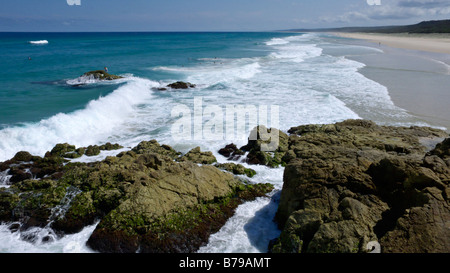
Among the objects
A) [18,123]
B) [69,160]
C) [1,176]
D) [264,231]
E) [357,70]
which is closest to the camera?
[264,231]

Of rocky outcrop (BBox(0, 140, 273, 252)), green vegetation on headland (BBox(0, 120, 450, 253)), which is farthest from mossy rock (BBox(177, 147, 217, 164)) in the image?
rocky outcrop (BBox(0, 140, 273, 252))

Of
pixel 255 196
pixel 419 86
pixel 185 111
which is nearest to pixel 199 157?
pixel 255 196

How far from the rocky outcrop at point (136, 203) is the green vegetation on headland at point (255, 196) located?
0.02m

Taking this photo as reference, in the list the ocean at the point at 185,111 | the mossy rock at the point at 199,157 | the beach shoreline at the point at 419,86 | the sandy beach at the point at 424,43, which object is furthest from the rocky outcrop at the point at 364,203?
the sandy beach at the point at 424,43

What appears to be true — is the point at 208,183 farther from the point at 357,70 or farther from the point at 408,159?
the point at 357,70

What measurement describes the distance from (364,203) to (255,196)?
325 cm

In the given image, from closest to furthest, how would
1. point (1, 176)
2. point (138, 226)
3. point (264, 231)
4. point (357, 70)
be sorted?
point (138, 226)
point (264, 231)
point (1, 176)
point (357, 70)

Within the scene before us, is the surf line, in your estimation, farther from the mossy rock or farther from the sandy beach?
the sandy beach

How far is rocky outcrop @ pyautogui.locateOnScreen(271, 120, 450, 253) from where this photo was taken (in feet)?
18.6

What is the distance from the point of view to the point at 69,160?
38.8 feet

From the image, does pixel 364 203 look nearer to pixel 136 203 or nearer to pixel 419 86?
pixel 136 203

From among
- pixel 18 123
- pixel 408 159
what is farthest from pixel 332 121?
pixel 18 123

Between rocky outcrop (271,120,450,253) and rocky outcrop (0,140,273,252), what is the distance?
1876 millimetres

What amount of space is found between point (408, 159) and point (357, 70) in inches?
1113
